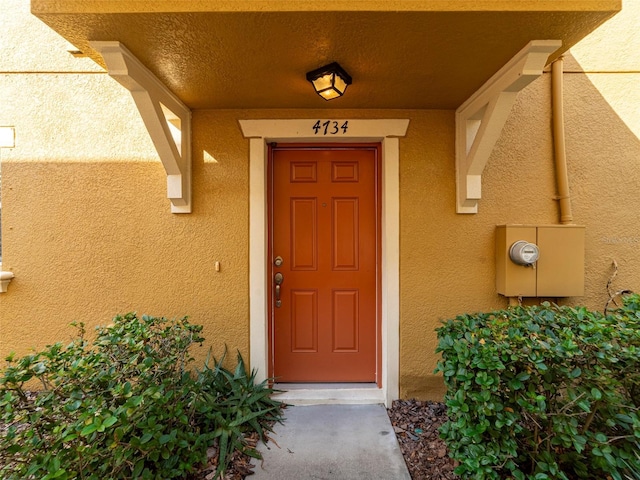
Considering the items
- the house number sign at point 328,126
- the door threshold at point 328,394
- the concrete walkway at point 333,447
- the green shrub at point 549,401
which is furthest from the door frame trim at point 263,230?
the green shrub at point 549,401

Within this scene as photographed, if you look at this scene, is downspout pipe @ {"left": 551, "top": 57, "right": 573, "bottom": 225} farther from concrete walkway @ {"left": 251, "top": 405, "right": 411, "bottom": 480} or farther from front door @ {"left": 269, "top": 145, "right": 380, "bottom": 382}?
concrete walkway @ {"left": 251, "top": 405, "right": 411, "bottom": 480}

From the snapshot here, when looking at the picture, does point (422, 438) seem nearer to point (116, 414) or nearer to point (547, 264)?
point (547, 264)

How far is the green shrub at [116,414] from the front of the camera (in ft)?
4.58

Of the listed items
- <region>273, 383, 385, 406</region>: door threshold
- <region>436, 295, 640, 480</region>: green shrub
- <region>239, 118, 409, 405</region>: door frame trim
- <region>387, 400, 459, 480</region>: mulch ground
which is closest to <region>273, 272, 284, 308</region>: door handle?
<region>239, 118, 409, 405</region>: door frame trim

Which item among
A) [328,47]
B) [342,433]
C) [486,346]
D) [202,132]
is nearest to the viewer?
[486,346]

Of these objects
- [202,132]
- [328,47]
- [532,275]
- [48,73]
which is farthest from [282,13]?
[532,275]

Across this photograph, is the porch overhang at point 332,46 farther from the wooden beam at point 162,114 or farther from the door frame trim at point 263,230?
the door frame trim at point 263,230

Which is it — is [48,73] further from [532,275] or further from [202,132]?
[532,275]

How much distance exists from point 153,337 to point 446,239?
7.60 ft

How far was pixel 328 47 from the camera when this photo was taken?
1.81m

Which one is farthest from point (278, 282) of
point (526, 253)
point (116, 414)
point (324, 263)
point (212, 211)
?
point (526, 253)

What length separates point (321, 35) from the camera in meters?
1.71

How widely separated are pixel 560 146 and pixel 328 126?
1.92 m

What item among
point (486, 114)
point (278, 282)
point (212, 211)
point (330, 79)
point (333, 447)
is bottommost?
point (333, 447)
